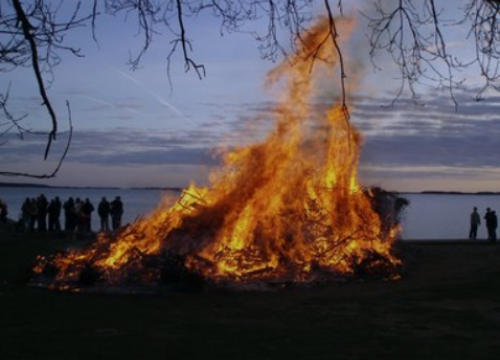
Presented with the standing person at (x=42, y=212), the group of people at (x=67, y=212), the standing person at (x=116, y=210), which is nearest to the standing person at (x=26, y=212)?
the group of people at (x=67, y=212)

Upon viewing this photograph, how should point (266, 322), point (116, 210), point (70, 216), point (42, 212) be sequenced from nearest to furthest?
point (266, 322)
point (70, 216)
point (42, 212)
point (116, 210)

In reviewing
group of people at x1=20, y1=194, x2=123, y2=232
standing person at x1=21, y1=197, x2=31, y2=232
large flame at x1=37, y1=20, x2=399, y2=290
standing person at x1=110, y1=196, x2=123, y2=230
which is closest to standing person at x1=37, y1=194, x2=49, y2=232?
group of people at x1=20, y1=194, x2=123, y2=232

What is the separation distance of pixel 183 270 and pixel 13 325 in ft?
15.2

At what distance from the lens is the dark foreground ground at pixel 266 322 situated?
9750 mm

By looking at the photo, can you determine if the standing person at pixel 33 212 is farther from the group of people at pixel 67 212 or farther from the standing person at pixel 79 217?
the standing person at pixel 79 217

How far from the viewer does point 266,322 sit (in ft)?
38.9

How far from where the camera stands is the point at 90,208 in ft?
95.2

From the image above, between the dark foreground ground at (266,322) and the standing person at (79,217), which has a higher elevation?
the standing person at (79,217)

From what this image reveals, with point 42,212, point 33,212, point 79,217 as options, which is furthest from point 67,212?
point 33,212

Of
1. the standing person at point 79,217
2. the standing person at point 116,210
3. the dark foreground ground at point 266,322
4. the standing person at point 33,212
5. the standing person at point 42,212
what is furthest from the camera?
the standing person at point 116,210

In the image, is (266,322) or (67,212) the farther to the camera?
(67,212)

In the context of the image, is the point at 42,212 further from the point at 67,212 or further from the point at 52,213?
the point at 67,212

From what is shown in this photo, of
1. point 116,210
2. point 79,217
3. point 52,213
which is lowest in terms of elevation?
point 79,217

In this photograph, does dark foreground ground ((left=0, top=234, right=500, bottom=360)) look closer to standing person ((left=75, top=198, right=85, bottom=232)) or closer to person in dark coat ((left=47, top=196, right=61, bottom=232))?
standing person ((left=75, top=198, right=85, bottom=232))
